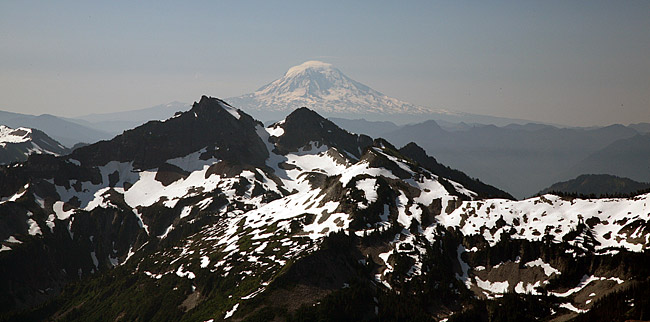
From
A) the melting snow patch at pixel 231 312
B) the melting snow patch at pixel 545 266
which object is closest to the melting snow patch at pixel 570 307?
the melting snow patch at pixel 545 266

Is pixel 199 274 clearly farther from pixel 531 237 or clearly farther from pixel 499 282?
pixel 531 237

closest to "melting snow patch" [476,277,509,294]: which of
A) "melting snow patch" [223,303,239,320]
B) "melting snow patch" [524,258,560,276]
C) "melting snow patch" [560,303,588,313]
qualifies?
"melting snow patch" [524,258,560,276]

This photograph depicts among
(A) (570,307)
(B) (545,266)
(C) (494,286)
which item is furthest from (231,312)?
(B) (545,266)

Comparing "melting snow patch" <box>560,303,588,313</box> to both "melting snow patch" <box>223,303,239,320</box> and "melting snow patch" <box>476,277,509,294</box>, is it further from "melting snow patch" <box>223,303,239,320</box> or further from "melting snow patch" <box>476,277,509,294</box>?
"melting snow patch" <box>223,303,239,320</box>

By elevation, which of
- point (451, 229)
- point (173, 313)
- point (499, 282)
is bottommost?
point (173, 313)

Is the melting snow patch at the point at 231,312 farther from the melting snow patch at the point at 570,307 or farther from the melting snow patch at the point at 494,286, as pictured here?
the melting snow patch at the point at 570,307

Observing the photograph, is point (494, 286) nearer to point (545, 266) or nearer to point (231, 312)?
point (545, 266)

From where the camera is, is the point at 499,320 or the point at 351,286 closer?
the point at 499,320

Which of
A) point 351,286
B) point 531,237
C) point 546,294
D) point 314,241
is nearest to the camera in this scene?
point 546,294

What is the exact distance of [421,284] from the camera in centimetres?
16062

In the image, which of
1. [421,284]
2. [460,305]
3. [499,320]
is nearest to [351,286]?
[421,284]

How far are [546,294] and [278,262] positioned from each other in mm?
96081

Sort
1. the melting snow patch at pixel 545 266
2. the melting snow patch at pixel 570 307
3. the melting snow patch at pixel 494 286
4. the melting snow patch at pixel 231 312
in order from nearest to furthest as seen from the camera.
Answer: the melting snow patch at pixel 570 307, the melting snow patch at pixel 231 312, the melting snow patch at pixel 545 266, the melting snow patch at pixel 494 286

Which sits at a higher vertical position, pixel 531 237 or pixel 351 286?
pixel 531 237
